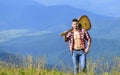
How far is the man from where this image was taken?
12.5 meters

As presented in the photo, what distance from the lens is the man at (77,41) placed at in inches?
493

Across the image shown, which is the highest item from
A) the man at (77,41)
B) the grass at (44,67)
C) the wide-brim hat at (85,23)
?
the wide-brim hat at (85,23)

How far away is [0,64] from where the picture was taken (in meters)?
12.2

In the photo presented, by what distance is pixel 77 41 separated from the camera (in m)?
12.7

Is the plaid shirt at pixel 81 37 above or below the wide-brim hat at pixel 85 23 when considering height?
below

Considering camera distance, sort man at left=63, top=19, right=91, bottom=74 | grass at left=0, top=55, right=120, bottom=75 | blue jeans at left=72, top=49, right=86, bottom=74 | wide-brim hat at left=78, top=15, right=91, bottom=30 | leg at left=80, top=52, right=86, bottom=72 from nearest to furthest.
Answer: grass at left=0, top=55, right=120, bottom=75 < leg at left=80, top=52, right=86, bottom=72 < blue jeans at left=72, top=49, right=86, bottom=74 < man at left=63, top=19, right=91, bottom=74 < wide-brim hat at left=78, top=15, right=91, bottom=30

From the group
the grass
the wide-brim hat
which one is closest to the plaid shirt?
the wide-brim hat

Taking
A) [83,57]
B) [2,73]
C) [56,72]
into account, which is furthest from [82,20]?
[2,73]

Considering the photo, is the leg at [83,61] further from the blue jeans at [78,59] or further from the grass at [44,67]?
the grass at [44,67]

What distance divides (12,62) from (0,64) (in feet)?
1.26

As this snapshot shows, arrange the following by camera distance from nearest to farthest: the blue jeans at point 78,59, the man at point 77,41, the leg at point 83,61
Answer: the leg at point 83,61 < the blue jeans at point 78,59 < the man at point 77,41

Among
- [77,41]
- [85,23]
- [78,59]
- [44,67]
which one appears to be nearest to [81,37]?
[77,41]

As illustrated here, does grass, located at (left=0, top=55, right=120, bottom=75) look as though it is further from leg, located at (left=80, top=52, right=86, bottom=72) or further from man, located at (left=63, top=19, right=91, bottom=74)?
man, located at (left=63, top=19, right=91, bottom=74)

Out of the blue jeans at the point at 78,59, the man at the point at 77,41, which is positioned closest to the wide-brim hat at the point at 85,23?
the man at the point at 77,41
